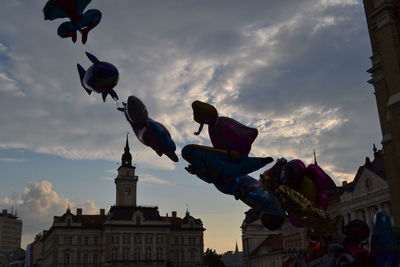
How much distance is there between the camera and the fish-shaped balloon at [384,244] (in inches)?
441

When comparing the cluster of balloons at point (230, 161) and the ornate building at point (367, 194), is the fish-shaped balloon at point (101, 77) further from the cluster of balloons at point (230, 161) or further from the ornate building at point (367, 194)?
the ornate building at point (367, 194)

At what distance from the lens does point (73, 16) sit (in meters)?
11.7

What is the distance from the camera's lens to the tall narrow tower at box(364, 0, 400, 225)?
17.1 meters

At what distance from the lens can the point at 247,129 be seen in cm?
1183

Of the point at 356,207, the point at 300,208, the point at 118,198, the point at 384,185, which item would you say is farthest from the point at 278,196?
the point at 118,198

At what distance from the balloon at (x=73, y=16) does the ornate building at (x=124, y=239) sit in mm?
80165

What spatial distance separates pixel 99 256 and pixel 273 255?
33015 millimetres

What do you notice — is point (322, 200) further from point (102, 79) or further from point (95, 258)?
point (95, 258)

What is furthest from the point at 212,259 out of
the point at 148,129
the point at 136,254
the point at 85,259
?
the point at 148,129

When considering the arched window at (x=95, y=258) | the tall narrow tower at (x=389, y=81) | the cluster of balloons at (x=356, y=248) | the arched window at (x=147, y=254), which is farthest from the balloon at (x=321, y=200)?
the arched window at (x=95, y=258)

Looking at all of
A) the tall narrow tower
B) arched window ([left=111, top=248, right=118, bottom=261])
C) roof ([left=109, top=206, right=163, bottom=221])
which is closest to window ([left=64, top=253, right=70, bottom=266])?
arched window ([left=111, top=248, right=118, bottom=261])

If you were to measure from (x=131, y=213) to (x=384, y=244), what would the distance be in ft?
275

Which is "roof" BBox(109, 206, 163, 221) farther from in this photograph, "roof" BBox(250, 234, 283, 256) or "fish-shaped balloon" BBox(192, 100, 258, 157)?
"fish-shaped balloon" BBox(192, 100, 258, 157)

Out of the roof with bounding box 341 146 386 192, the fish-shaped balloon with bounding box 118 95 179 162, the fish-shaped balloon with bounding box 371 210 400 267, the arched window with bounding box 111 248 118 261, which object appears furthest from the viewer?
the arched window with bounding box 111 248 118 261
